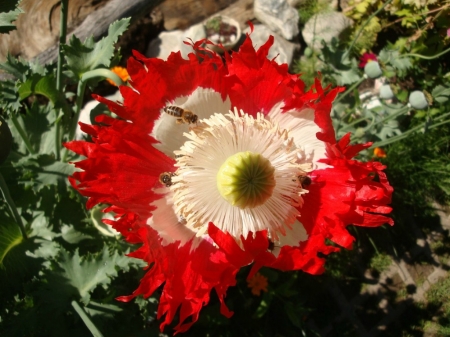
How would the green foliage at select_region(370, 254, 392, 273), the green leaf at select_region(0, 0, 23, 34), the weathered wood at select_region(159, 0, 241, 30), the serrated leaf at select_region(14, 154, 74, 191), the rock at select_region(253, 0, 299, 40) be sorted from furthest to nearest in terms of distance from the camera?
the weathered wood at select_region(159, 0, 241, 30) < the rock at select_region(253, 0, 299, 40) < the green foliage at select_region(370, 254, 392, 273) < the serrated leaf at select_region(14, 154, 74, 191) < the green leaf at select_region(0, 0, 23, 34)

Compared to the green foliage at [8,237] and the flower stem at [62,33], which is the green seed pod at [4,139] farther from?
the green foliage at [8,237]

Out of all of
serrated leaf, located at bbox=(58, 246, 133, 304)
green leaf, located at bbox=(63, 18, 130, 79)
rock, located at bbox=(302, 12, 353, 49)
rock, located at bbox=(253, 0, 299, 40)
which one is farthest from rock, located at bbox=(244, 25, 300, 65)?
serrated leaf, located at bbox=(58, 246, 133, 304)

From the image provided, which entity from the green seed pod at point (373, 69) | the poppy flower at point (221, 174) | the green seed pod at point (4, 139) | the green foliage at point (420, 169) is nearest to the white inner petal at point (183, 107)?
the poppy flower at point (221, 174)

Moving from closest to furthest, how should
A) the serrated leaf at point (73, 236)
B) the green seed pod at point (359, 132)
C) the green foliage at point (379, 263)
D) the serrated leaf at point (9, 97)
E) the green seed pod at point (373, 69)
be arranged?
the serrated leaf at point (9, 97) → the serrated leaf at point (73, 236) → the green seed pod at point (373, 69) → the green seed pod at point (359, 132) → the green foliage at point (379, 263)

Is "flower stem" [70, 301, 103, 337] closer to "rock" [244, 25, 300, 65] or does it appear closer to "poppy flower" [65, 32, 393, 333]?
"poppy flower" [65, 32, 393, 333]

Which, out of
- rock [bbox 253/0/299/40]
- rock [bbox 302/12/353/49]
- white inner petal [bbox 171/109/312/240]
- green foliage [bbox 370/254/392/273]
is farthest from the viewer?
rock [bbox 253/0/299/40]

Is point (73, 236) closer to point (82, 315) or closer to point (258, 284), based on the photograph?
point (82, 315)
